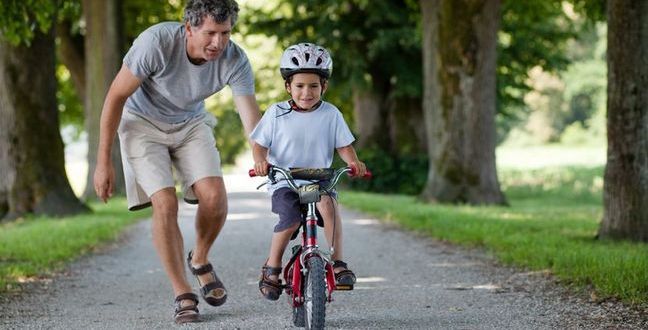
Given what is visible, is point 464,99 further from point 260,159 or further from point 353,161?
point 260,159

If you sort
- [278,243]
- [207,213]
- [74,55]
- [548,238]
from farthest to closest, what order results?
[74,55], [548,238], [207,213], [278,243]

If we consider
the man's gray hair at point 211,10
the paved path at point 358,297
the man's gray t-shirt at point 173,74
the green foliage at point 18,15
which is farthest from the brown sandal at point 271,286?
the green foliage at point 18,15

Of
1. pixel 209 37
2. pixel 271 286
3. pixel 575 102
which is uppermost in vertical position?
pixel 575 102

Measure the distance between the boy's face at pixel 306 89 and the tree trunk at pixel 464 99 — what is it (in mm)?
13042

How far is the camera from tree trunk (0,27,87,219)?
55.0ft

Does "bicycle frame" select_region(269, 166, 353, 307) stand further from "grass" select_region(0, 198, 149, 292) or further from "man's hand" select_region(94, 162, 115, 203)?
"grass" select_region(0, 198, 149, 292)

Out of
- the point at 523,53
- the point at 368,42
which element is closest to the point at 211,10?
the point at 368,42

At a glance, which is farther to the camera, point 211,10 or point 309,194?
point 211,10

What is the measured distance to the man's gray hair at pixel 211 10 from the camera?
20.2ft

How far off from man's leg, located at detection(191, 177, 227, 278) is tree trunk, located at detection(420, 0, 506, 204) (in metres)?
12.4

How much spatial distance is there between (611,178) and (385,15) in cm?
1508

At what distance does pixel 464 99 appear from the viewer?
1917cm

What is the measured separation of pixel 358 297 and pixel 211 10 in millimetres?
Answer: 2612

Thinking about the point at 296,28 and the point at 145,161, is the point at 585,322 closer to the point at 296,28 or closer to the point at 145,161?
the point at 145,161
